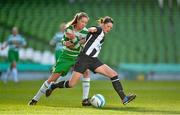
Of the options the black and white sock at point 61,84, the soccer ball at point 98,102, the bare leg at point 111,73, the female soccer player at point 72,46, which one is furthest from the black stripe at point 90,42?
the soccer ball at point 98,102

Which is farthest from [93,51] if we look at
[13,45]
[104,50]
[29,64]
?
[104,50]

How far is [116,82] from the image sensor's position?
13.8 meters

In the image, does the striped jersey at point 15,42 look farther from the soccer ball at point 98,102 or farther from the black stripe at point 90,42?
the soccer ball at point 98,102

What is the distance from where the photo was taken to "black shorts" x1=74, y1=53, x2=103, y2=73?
1380 centimetres

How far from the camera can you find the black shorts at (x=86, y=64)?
13797 millimetres

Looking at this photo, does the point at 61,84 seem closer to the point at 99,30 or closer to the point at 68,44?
the point at 68,44

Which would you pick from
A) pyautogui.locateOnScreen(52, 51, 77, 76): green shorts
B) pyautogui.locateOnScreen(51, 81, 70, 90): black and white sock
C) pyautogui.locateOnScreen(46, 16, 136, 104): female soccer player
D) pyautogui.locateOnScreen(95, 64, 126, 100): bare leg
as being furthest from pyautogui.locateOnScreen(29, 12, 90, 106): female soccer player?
pyautogui.locateOnScreen(95, 64, 126, 100): bare leg

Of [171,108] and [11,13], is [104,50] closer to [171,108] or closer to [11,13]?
[11,13]

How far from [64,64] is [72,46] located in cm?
46

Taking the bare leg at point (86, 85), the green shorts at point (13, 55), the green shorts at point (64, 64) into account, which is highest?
the green shorts at point (13, 55)

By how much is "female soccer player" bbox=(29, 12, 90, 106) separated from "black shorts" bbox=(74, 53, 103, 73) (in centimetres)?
42

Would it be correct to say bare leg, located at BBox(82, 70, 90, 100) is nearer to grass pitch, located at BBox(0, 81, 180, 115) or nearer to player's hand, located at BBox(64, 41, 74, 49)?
grass pitch, located at BBox(0, 81, 180, 115)

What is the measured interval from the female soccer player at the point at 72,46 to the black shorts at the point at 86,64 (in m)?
0.42

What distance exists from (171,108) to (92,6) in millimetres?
22869
